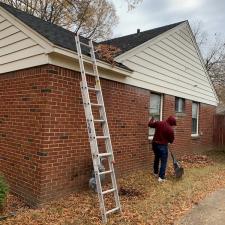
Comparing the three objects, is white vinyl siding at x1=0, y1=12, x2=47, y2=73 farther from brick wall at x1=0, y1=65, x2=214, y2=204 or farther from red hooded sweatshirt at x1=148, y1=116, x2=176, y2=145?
red hooded sweatshirt at x1=148, y1=116, x2=176, y2=145

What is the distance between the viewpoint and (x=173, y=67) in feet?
40.1

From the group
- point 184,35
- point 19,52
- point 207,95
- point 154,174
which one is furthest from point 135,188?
point 207,95

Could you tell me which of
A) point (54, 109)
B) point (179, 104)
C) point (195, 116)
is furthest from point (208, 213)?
point (195, 116)

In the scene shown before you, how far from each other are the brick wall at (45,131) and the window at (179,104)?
185 inches

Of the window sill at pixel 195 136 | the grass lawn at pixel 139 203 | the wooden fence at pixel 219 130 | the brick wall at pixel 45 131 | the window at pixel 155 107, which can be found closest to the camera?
the grass lawn at pixel 139 203

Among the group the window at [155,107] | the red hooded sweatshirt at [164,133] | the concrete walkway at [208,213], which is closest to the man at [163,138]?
the red hooded sweatshirt at [164,133]

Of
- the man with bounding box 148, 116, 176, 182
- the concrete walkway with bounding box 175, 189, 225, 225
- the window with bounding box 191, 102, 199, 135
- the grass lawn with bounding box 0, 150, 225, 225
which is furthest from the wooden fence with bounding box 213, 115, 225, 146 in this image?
the concrete walkway with bounding box 175, 189, 225, 225

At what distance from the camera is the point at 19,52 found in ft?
23.7

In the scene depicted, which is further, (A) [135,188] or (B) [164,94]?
(B) [164,94]

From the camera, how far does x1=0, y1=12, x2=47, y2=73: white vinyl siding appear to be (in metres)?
6.76

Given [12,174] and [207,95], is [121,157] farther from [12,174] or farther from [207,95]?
[207,95]

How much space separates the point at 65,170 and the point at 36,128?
114 cm

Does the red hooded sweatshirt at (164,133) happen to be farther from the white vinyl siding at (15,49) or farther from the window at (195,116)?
the window at (195,116)

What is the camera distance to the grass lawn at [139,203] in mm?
5695
